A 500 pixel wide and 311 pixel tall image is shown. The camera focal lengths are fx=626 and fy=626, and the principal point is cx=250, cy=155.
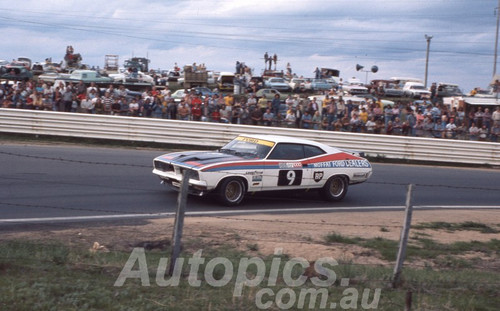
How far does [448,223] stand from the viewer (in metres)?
11.6

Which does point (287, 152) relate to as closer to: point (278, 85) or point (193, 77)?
point (193, 77)

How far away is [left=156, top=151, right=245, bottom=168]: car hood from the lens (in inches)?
439

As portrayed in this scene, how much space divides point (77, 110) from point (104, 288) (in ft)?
54.7

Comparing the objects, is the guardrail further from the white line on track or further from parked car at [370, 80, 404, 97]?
parked car at [370, 80, 404, 97]

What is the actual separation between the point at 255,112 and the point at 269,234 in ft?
41.7

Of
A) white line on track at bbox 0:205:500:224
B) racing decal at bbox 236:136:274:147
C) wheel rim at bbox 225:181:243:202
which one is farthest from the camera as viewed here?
racing decal at bbox 236:136:274:147

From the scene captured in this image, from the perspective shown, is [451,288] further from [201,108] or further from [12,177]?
[201,108]

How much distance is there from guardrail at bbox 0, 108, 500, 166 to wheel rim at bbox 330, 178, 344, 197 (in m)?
7.00

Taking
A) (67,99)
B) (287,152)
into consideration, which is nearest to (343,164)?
(287,152)

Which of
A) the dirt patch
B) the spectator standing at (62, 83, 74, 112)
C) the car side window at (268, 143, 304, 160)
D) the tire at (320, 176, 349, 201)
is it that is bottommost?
the dirt patch

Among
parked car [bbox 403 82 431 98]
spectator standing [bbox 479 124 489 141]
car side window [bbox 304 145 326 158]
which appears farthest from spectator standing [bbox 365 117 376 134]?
parked car [bbox 403 82 431 98]

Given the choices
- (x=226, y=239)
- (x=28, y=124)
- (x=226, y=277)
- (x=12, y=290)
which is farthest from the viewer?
(x=28, y=124)

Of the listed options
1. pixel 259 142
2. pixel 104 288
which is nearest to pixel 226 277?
pixel 104 288

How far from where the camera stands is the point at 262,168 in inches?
460
